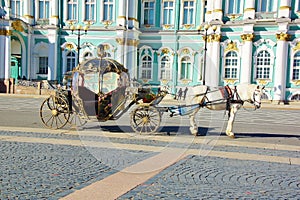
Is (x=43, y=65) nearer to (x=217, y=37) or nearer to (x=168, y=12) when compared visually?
(x=168, y=12)

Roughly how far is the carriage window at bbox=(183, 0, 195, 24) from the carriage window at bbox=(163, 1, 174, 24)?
4.86 ft

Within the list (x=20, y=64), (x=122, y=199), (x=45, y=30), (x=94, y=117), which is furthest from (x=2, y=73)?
(x=122, y=199)

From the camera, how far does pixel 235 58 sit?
110ft

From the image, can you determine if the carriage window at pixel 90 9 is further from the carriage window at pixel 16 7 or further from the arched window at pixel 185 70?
the arched window at pixel 185 70

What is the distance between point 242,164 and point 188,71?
2416 millimetres

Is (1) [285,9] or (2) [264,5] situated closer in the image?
(1) [285,9]

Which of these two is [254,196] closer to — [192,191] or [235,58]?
[192,191]

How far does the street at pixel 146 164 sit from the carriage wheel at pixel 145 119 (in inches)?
12.2

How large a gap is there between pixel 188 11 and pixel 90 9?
11.2 meters

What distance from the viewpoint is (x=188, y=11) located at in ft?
124

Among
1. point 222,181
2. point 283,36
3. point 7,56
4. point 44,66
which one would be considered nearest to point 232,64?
point 283,36

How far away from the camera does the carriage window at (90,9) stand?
37.9 metres

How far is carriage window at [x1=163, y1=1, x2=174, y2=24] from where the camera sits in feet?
125

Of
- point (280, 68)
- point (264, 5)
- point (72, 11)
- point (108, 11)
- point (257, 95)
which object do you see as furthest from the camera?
point (72, 11)
